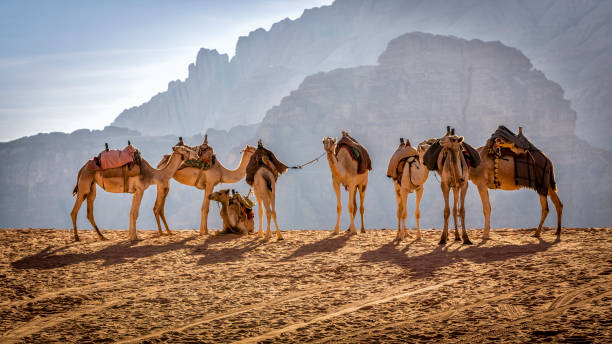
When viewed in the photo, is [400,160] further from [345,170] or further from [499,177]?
[499,177]

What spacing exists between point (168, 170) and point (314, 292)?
8.31 meters

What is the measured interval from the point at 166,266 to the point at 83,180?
15.8 ft

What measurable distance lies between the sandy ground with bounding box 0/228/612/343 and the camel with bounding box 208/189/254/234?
8.39 feet

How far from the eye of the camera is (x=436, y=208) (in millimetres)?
100562

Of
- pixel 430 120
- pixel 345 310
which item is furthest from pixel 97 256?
pixel 430 120

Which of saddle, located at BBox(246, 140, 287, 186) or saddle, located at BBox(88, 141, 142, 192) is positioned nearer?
saddle, located at BBox(88, 141, 142, 192)

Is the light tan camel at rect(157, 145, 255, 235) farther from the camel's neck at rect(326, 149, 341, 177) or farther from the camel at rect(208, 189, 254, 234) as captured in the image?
the camel's neck at rect(326, 149, 341, 177)

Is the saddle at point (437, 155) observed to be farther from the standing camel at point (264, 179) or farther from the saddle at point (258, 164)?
the saddle at point (258, 164)

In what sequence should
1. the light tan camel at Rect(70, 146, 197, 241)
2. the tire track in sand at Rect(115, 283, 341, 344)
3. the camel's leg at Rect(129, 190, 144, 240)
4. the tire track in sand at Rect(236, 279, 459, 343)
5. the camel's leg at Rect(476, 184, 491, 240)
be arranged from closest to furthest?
1. the tire track in sand at Rect(236, 279, 459, 343)
2. the tire track in sand at Rect(115, 283, 341, 344)
3. the camel's leg at Rect(476, 184, 491, 240)
4. the camel's leg at Rect(129, 190, 144, 240)
5. the light tan camel at Rect(70, 146, 197, 241)

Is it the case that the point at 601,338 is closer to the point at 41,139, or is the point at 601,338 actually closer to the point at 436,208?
the point at 436,208

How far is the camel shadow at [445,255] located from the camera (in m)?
10.6

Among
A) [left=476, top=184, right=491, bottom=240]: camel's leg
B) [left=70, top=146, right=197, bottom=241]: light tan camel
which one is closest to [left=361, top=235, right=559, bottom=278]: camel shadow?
[left=476, top=184, right=491, bottom=240]: camel's leg

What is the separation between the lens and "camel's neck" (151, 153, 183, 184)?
1591 centimetres

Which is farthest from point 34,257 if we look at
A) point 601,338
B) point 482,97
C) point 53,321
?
point 482,97
